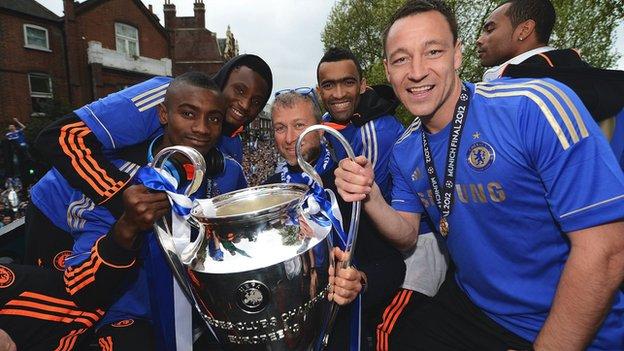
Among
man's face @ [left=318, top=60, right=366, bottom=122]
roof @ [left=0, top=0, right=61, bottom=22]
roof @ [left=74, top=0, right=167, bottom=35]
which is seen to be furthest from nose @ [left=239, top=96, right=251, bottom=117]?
roof @ [left=74, top=0, right=167, bottom=35]

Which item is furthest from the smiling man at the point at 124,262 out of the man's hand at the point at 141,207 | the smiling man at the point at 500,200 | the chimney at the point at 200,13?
the chimney at the point at 200,13

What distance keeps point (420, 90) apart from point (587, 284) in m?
1.09

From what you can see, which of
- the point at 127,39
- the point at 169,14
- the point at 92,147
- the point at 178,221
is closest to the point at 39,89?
the point at 127,39

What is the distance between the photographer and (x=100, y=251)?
1.51m

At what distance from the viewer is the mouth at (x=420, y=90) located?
1.82m

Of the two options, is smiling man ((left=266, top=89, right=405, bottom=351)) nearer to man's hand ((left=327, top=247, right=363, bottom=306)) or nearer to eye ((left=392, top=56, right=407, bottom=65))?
man's hand ((left=327, top=247, right=363, bottom=306))

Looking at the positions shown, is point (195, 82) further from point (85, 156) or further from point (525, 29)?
point (525, 29)

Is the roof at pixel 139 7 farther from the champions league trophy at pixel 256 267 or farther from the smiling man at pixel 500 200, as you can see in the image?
the champions league trophy at pixel 256 267

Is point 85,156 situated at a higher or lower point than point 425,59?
lower

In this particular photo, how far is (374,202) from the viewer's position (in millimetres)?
1893

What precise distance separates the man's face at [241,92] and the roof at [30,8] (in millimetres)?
20504

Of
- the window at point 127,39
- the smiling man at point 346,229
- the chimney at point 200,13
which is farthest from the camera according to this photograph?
the chimney at point 200,13

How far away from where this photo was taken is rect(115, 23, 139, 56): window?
22188mm

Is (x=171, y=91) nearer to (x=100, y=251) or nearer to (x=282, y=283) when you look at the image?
(x=100, y=251)
